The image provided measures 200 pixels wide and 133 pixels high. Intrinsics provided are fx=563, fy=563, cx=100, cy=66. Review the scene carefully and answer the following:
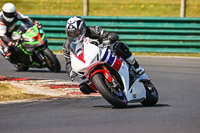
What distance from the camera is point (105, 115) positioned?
24.4 ft

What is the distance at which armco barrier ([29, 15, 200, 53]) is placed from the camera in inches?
673

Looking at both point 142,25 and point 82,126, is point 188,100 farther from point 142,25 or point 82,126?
point 142,25

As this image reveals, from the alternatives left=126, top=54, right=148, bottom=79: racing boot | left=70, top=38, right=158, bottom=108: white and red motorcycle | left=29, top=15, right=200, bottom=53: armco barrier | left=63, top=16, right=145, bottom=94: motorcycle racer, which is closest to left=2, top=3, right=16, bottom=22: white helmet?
left=29, top=15, right=200, bottom=53: armco barrier

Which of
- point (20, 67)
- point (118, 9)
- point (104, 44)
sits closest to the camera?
point (104, 44)

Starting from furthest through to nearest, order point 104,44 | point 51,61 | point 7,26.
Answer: point 7,26, point 51,61, point 104,44

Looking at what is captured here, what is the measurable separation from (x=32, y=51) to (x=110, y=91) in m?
6.07

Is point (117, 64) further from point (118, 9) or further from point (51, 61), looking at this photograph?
point (118, 9)

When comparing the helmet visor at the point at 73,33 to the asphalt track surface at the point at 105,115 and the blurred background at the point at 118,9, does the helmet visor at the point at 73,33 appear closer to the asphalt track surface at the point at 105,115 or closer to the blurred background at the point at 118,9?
the asphalt track surface at the point at 105,115

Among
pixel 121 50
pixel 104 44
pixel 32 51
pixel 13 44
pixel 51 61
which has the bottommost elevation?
pixel 51 61

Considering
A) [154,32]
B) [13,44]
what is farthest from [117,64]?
[154,32]

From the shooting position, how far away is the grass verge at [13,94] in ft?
30.1

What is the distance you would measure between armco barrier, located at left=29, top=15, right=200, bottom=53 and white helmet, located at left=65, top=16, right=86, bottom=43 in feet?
30.0

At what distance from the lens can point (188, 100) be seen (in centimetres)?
922

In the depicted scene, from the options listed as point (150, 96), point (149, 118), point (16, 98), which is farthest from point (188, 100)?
point (16, 98)
